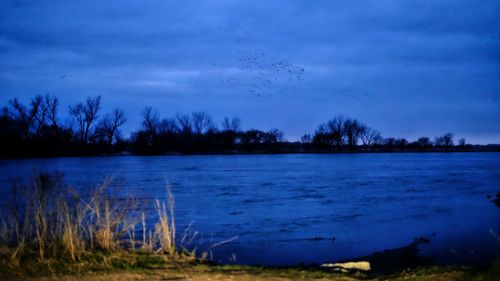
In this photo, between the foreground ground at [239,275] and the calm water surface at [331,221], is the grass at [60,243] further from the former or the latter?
the calm water surface at [331,221]

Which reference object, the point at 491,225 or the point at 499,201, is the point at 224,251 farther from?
the point at 499,201

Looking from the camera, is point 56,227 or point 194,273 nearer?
point 194,273

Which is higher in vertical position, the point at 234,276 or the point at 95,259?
the point at 95,259

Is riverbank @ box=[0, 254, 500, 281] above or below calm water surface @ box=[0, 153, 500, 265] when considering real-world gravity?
above

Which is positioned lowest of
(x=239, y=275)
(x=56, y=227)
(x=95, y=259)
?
(x=239, y=275)

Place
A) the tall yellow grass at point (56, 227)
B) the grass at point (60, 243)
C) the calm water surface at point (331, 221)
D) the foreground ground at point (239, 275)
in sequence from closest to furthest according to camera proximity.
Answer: the foreground ground at point (239, 275) < the grass at point (60, 243) < the tall yellow grass at point (56, 227) < the calm water surface at point (331, 221)

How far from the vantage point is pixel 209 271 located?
7.64m

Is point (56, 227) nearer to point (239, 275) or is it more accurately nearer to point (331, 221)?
point (239, 275)

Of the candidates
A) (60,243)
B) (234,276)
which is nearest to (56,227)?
(60,243)

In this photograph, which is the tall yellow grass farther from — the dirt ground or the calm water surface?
the dirt ground

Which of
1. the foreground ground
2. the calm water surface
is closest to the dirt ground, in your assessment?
the foreground ground

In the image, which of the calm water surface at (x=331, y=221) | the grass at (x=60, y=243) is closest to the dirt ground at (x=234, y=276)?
the grass at (x=60, y=243)

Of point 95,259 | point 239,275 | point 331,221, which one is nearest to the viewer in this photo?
point 239,275

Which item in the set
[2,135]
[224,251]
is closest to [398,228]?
[224,251]
